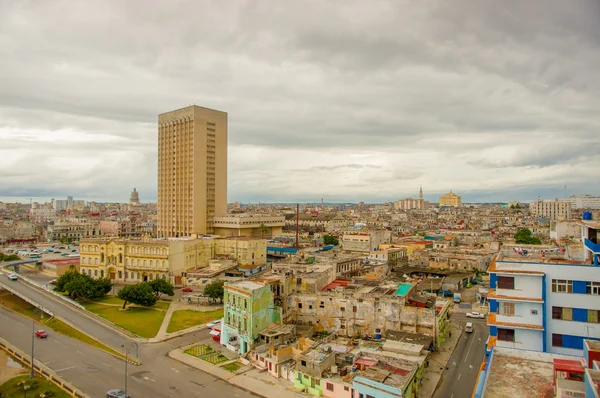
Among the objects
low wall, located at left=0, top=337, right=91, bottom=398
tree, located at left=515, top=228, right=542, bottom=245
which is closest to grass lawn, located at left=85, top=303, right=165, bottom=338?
low wall, located at left=0, top=337, right=91, bottom=398

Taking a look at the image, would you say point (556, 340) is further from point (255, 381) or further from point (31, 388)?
point (31, 388)

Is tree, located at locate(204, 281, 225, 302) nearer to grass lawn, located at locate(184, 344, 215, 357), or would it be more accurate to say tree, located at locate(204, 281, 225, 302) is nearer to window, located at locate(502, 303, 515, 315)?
grass lawn, located at locate(184, 344, 215, 357)

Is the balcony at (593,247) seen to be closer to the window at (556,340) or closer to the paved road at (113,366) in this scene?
the window at (556,340)

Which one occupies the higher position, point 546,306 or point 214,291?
point 546,306

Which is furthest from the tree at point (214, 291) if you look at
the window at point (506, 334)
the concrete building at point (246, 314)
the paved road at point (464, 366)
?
the window at point (506, 334)

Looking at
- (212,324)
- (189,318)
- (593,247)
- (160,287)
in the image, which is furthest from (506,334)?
(160,287)
